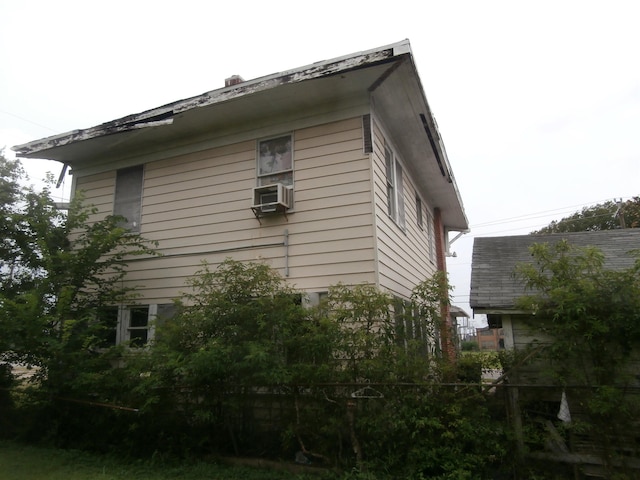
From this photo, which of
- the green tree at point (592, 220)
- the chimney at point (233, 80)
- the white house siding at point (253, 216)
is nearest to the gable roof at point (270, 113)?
the white house siding at point (253, 216)

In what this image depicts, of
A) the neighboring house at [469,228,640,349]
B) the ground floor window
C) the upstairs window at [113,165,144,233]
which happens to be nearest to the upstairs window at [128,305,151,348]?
the ground floor window

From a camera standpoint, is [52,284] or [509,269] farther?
[509,269]

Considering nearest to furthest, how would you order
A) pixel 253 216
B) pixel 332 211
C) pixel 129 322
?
1. pixel 332 211
2. pixel 253 216
3. pixel 129 322

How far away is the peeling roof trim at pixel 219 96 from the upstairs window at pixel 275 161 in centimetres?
112

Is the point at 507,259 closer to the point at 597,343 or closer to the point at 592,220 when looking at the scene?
the point at 597,343

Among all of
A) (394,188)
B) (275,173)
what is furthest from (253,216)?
(394,188)

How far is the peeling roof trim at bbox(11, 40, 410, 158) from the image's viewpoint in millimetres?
6121

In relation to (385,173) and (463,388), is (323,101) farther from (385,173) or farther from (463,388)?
(463,388)

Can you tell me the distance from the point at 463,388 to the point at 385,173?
4.12 m

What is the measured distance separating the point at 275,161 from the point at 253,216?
1.08 metres

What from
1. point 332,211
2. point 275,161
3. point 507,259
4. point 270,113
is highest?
point 270,113

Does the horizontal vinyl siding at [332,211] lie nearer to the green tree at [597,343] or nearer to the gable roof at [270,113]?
the gable roof at [270,113]

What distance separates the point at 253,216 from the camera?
7625 mm

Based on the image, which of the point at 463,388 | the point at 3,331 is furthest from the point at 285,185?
the point at 3,331
